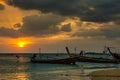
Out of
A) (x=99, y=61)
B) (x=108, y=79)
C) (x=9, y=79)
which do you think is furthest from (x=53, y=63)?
(x=108, y=79)

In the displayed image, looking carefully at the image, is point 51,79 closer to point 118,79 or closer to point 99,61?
point 118,79

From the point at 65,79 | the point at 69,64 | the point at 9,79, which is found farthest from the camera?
the point at 69,64

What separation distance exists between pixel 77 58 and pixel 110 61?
8963 mm

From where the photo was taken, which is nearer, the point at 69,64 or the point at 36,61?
the point at 69,64

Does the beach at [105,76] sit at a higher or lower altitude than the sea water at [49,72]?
lower

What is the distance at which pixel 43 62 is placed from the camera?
8369 cm

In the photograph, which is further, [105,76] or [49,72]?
[49,72]

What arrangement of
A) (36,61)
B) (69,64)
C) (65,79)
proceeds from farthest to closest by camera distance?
(36,61), (69,64), (65,79)

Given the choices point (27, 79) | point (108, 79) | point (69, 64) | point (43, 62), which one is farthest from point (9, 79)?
point (43, 62)

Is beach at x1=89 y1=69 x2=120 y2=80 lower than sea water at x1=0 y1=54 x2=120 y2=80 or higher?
lower

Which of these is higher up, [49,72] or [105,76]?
[49,72]

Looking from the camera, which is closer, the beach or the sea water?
the beach

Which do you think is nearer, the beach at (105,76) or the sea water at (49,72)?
the beach at (105,76)

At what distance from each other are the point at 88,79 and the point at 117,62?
4875cm
